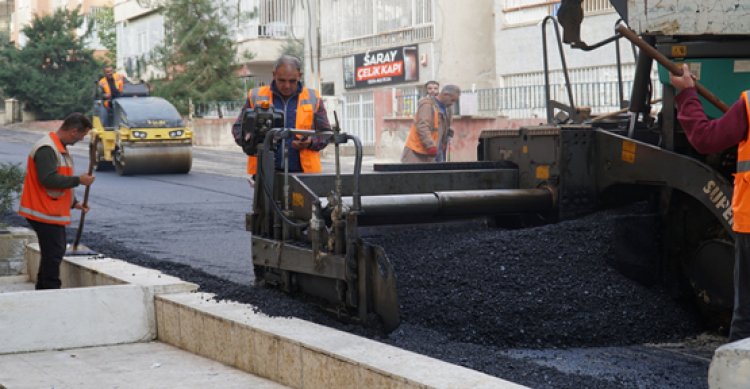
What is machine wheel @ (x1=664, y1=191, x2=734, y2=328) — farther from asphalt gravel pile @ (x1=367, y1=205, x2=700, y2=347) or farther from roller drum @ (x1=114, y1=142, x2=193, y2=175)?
roller drum @ (x1=114, y1=142, x2=193, y2=175)

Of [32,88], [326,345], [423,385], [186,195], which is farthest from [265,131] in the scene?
[32,88]

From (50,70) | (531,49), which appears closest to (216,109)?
(50,70)

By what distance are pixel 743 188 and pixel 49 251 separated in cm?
510

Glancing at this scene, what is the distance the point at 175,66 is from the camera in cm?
4184

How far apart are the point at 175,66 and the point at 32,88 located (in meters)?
8.31

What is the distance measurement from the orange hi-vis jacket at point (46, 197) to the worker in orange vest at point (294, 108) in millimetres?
1323

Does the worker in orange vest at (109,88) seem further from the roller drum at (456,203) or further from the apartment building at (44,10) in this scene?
the apartment building at (44,10)

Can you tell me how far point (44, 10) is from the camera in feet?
219

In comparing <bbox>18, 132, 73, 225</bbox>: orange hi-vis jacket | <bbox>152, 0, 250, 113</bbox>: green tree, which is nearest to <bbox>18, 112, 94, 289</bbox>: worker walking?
<bbox>18, 132, 73, 225</bbox>: orange hi-vis jacket

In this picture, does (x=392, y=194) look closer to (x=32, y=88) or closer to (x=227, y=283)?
(x=227, y=283)

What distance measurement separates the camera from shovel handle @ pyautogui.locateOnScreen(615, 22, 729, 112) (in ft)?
19.2

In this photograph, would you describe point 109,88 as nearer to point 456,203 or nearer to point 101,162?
point 101,162

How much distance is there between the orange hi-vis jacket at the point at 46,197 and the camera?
8.50 meters

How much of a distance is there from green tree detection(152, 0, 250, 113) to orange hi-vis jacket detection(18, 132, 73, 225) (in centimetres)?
3152
